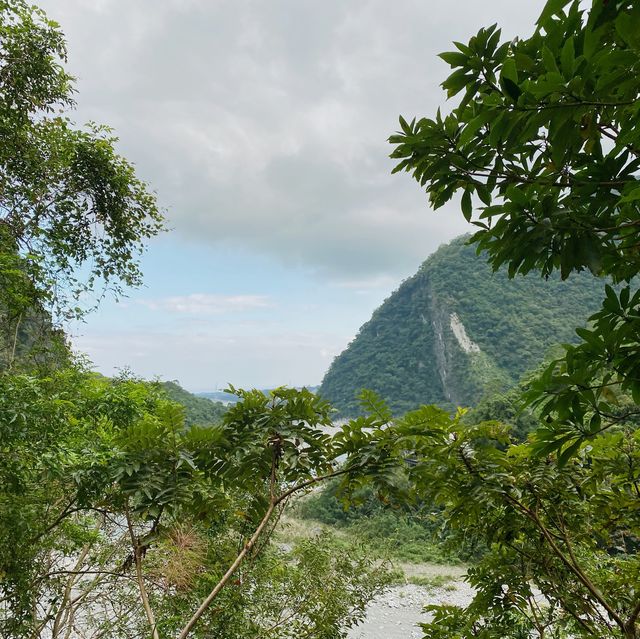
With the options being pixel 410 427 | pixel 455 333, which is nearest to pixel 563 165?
pixel 410 427

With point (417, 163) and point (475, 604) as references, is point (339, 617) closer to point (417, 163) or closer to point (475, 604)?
point (475, 604)

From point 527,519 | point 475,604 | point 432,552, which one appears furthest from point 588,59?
point 432,552

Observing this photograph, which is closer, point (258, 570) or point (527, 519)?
point (527, 519)

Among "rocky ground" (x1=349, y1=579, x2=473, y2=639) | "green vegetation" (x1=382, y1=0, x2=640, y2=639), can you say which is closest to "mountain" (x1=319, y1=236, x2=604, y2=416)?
"rocky ground" (x1=349, y1=579, x2=473, y2=639)

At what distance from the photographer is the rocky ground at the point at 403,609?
34.4 ft

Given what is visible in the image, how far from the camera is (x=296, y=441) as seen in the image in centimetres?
160

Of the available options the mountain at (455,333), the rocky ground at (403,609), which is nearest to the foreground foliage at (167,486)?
the rocky ground at (403,609)

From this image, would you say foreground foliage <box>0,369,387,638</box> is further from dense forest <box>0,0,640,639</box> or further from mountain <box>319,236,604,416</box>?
mountain <box>319,236,604,416</box>

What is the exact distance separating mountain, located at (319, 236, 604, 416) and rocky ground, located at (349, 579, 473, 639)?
1469 cm

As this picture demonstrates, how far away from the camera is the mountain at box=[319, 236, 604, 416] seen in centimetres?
3350

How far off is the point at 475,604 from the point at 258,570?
3.03m

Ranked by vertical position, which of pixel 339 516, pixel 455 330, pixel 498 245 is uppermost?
pixel 455 330

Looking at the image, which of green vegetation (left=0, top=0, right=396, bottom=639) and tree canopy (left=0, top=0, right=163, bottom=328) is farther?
tree canopy (left=0, top=0, right=163, bottom=328)

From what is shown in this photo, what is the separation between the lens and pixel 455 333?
3738 cm
